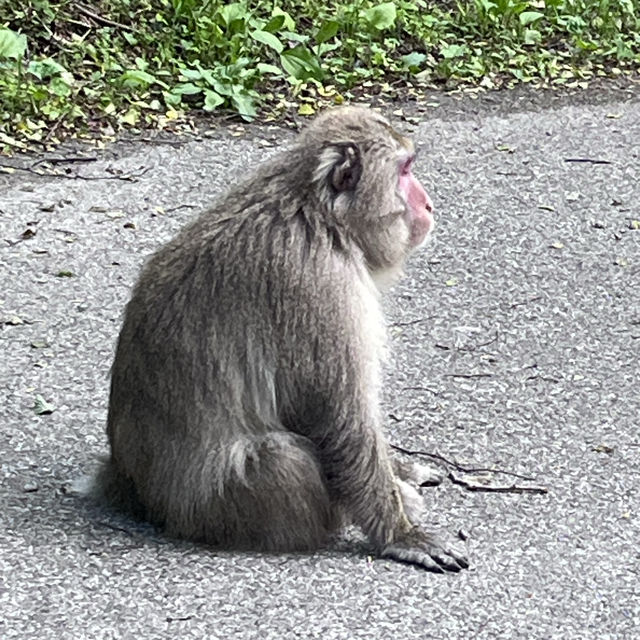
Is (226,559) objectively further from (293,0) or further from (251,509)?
(293,0)

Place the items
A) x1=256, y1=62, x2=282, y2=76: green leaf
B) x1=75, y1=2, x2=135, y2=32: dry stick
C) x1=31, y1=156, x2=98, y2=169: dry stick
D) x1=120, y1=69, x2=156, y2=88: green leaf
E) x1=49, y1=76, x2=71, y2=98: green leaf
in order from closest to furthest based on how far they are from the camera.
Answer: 1. x1=31, y1=156, x2=98, y2=169: dry stick
2. x1=49, y1=76, x2=71, y2=98: green leaf
3. x1=120, y1=69, x2=156, y2=88: green leaf
4. x1=256, y1=62, x2=282, y2=76: green leaf
5. x1=75, y1=2, x2=135, y2=32: dry stick

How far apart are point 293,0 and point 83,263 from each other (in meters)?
3.33

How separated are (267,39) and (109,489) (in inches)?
Result: 171

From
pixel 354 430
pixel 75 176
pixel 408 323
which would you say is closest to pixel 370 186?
pixel 354 430

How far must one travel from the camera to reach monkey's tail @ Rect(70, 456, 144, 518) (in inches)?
175

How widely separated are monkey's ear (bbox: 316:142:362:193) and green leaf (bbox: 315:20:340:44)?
4.60 m

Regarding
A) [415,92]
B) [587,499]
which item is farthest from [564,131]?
[587,499]

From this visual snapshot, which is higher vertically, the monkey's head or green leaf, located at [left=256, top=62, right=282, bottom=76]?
the monkey's head

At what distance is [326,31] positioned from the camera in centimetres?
871

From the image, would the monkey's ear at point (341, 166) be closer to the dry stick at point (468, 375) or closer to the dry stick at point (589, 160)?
the dry stick at point (468, 375)

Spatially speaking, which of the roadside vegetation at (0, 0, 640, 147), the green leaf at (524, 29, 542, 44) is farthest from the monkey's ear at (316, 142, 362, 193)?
the green leaf at (524, 29, 542, 44)

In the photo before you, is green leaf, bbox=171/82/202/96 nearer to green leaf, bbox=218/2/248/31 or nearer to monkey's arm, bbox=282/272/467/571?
green leaf, bbox=218/2/248/31

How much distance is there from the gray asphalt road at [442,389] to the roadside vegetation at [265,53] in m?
0.36

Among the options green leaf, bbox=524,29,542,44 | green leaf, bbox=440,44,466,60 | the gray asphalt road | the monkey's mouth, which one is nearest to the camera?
the gray asphalt road
